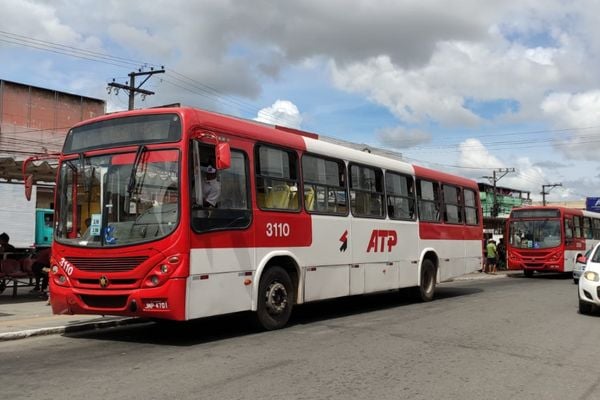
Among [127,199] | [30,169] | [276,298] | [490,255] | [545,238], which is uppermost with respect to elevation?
[30,169]

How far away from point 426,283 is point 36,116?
3122 cm

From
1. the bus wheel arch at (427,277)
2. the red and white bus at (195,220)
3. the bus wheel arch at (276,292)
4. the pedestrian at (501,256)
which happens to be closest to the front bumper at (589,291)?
the bus wheel arch at (427,277)

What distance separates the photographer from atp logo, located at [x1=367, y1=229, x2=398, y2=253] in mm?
11763

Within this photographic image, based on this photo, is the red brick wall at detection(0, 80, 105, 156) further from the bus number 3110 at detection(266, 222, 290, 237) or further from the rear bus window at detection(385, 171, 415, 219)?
the bus number 3110 at detection(266, 222, 290, 237)

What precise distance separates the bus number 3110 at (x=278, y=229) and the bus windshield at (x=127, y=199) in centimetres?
186

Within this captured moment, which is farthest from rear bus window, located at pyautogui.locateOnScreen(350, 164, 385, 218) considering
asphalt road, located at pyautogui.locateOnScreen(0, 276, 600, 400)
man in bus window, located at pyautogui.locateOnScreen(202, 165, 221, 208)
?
man in bus window, located at pyautogui.locateOnScreen(202, 165, 221, 208)

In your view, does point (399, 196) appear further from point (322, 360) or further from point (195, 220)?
point (322, 360)

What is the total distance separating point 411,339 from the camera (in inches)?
338

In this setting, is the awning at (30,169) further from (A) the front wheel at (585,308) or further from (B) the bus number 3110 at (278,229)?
(A) the front wheel at (585,308)

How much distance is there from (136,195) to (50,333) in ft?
9.59

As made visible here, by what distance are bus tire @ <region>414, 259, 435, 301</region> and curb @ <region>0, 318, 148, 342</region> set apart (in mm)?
6665

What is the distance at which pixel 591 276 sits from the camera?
1130 cm

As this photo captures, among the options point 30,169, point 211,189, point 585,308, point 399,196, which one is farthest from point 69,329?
point 585,308

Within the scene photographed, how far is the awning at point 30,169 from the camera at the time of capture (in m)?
12.2
